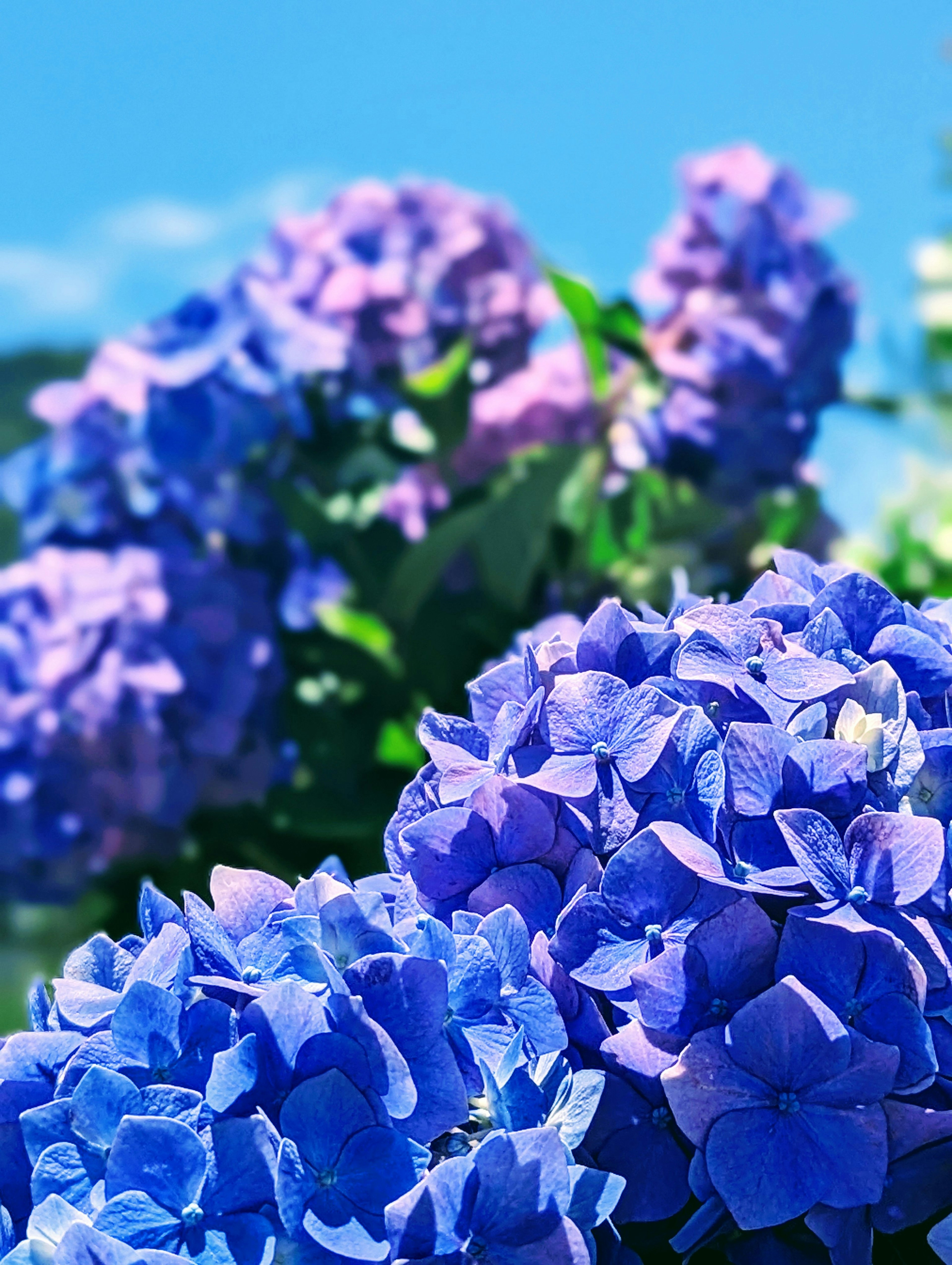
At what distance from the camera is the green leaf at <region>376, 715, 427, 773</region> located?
44.6 inches

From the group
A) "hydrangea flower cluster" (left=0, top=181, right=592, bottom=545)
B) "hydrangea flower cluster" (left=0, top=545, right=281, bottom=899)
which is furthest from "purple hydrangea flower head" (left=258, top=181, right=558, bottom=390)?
"hydrangea flower cluster" (left=0, top=545, right=281, bottom=899)

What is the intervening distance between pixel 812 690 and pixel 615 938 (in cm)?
10

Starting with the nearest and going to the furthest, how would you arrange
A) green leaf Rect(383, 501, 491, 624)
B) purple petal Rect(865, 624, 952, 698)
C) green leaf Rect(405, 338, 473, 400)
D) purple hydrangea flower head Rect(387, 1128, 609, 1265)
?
purple hydrangea flower head Rect(387, 1128, 609, 1265)
purple petal Rect(865, 624, 952, 698)
green leaf Rect(383, 501, 491, 624)
green leaf Rect(405, 338, 473, 400)

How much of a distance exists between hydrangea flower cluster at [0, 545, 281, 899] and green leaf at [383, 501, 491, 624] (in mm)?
110

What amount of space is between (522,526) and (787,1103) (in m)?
0.80

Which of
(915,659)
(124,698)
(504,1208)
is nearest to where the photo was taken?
(504,1208)

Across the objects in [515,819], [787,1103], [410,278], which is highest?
[410,278]

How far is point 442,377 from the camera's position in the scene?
1228 millimetres

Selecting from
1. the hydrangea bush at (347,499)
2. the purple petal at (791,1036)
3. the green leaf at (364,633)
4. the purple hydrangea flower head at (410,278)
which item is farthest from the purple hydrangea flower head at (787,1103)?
the purple hydrangea flower head at (410,278)

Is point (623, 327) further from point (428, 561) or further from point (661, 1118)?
point (661, 1118)

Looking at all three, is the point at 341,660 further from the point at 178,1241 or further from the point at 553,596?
the point at 178,1241

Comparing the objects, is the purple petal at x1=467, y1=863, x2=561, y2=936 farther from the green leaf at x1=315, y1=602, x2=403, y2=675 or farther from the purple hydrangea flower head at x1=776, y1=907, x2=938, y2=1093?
the green leaf at x1=315, y1=602, x2=403, y2=675

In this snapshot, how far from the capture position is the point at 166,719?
114cm

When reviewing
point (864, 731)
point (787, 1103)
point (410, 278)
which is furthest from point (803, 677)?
point (410, 278)
